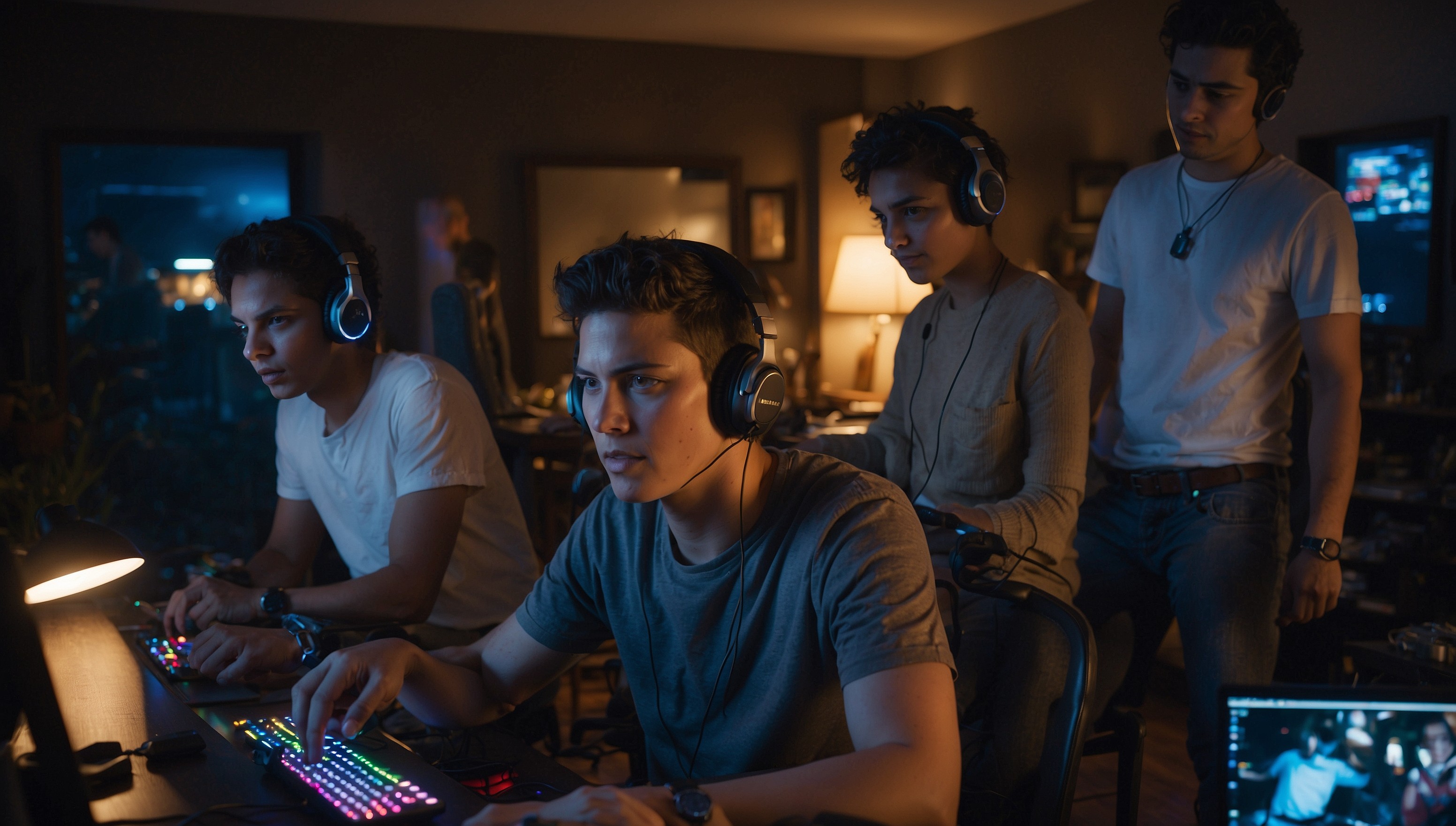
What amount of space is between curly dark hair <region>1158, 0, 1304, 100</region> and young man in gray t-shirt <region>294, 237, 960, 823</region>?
3.79 feet

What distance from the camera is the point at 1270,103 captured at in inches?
78.7

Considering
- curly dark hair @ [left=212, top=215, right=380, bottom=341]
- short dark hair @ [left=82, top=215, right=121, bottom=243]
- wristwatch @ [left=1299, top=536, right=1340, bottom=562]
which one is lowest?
wristwatch @ [left=1299, top=536, right=1340, bottom=562]

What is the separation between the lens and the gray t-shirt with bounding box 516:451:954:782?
118 centimetres

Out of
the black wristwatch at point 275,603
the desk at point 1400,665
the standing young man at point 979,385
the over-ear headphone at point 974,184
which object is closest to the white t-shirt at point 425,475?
the black wristwatch at point 275,603

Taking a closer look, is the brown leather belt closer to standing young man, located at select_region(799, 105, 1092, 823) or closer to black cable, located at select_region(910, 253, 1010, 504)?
standing young man, located at select_region(799, 105, 1092, 823)

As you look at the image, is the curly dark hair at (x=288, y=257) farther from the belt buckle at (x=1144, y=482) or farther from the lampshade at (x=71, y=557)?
the belt buckle at (x=1144, y=482)

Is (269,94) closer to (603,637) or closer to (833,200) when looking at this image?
(833,200)

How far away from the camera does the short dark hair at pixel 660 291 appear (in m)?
1.25

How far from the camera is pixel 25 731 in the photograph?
137 centimetres

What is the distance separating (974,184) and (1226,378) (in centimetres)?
63

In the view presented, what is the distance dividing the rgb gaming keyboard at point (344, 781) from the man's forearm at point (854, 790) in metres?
0.33

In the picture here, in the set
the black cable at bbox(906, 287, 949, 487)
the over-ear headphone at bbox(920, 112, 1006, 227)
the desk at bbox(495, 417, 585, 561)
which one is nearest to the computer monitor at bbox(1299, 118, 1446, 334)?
the black cable at bbox(906, 287, 949, 487)

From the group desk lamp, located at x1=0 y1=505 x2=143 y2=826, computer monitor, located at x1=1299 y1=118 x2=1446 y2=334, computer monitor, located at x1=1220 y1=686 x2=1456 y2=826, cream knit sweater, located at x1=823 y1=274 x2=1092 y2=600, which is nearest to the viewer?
desk lamp, located at x1=0 y1=505 x2=143 y2=826

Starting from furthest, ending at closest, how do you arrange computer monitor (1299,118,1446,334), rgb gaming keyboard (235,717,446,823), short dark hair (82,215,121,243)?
short dark hair (82,215,121,243), computer monitor (1299,118,1446,334), rgb gaming keyboard (235,717,446,823)
